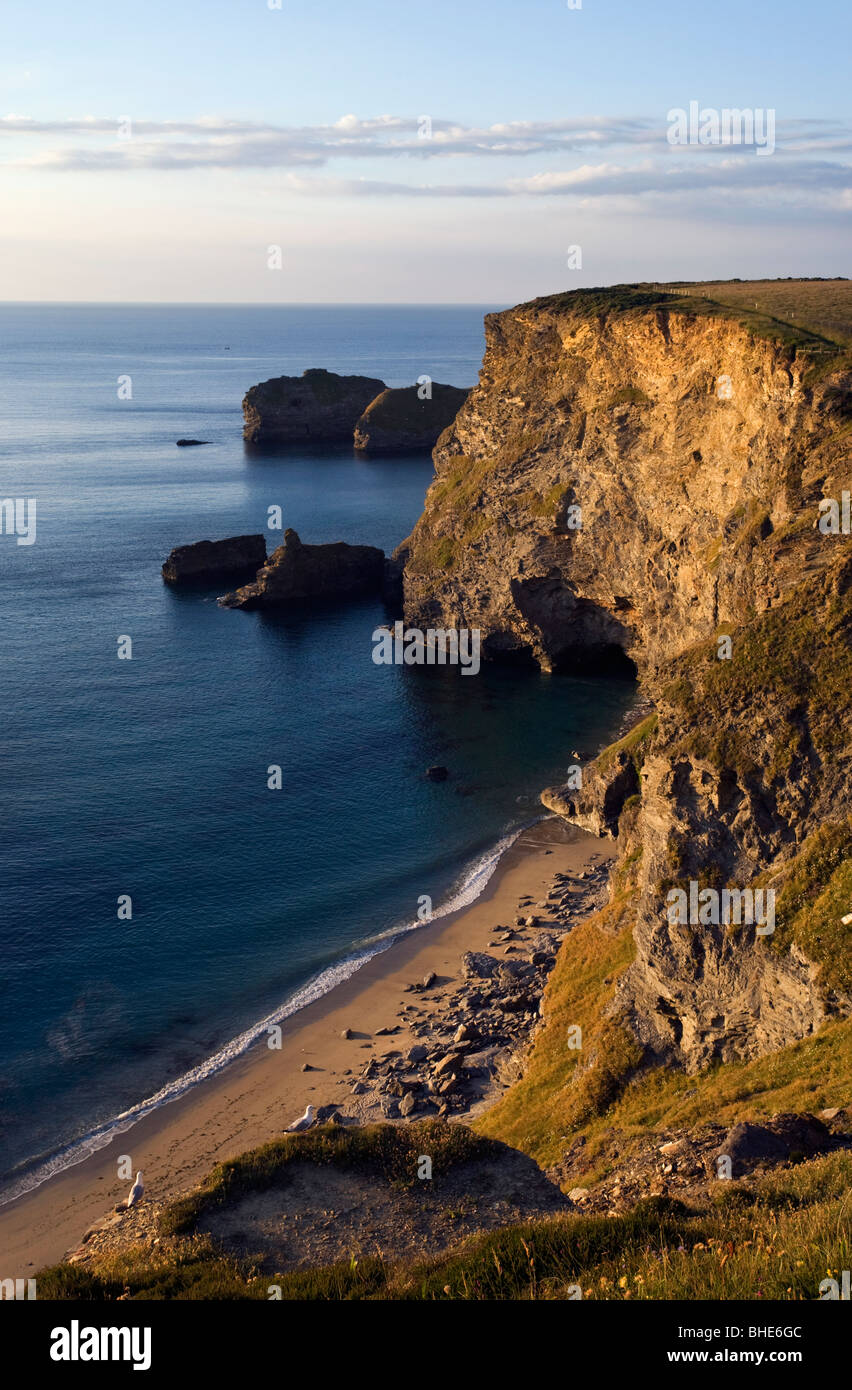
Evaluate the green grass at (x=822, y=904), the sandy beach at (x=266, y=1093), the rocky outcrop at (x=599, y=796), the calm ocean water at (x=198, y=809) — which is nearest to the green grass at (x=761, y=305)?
the rocky outcrop at (x=599, y=796)

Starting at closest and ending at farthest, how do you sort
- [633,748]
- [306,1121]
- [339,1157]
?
[339,1157]
[306,1121]
[633,748]

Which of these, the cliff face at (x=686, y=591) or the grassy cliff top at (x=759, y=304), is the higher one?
the grassy cliff top at (x=759, y=304)

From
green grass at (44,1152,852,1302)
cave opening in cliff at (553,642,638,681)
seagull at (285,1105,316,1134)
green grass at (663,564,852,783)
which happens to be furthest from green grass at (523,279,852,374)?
green grass at (44,1152,852,1302)

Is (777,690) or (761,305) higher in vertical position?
(761,305)

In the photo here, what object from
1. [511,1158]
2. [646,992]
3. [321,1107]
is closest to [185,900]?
[321,1107]

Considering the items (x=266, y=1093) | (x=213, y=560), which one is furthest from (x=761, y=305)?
(x=213, y=560)

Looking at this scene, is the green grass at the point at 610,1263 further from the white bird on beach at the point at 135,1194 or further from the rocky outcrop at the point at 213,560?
the rocky outcrop at the point at 213,560

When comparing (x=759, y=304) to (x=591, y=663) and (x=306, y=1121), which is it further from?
(x=306, y=1121)
